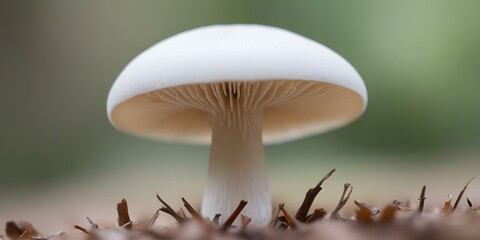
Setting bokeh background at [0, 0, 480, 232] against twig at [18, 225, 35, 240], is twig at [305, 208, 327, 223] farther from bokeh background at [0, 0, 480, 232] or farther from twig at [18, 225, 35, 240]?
bokeh background at [0, 0, 480, 232]

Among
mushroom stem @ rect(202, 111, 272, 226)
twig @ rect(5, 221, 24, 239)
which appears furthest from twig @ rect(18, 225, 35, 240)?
mushroom stem @ rect(202, 111, 272, 226)

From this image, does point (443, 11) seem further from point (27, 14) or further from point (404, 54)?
point (27, 14)

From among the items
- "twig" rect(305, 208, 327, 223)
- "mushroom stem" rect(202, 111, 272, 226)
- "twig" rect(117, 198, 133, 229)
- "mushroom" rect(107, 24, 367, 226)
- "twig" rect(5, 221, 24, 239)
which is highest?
"mushroom" rect(107, 24, 367, 226)

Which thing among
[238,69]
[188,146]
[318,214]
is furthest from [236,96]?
[188,146]

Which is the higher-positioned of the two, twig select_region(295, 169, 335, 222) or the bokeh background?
the bokeh background

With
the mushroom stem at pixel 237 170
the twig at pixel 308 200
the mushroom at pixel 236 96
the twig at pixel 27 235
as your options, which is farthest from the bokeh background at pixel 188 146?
the twig at pixel 27 235

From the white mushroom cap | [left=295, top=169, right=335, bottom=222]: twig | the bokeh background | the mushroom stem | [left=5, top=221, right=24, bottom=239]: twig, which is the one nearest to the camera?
the white mushroom cap

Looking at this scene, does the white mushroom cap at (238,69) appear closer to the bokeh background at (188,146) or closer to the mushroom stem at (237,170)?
the mushroom stem at (237,170)

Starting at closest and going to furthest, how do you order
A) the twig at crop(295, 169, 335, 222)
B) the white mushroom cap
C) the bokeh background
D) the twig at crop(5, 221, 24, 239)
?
1. the white mushroom cap
2. the twig at crop(295, 169, 335, 222)
3. the twig at crop(5, 221, 24, 239)
4. the bokeh background
